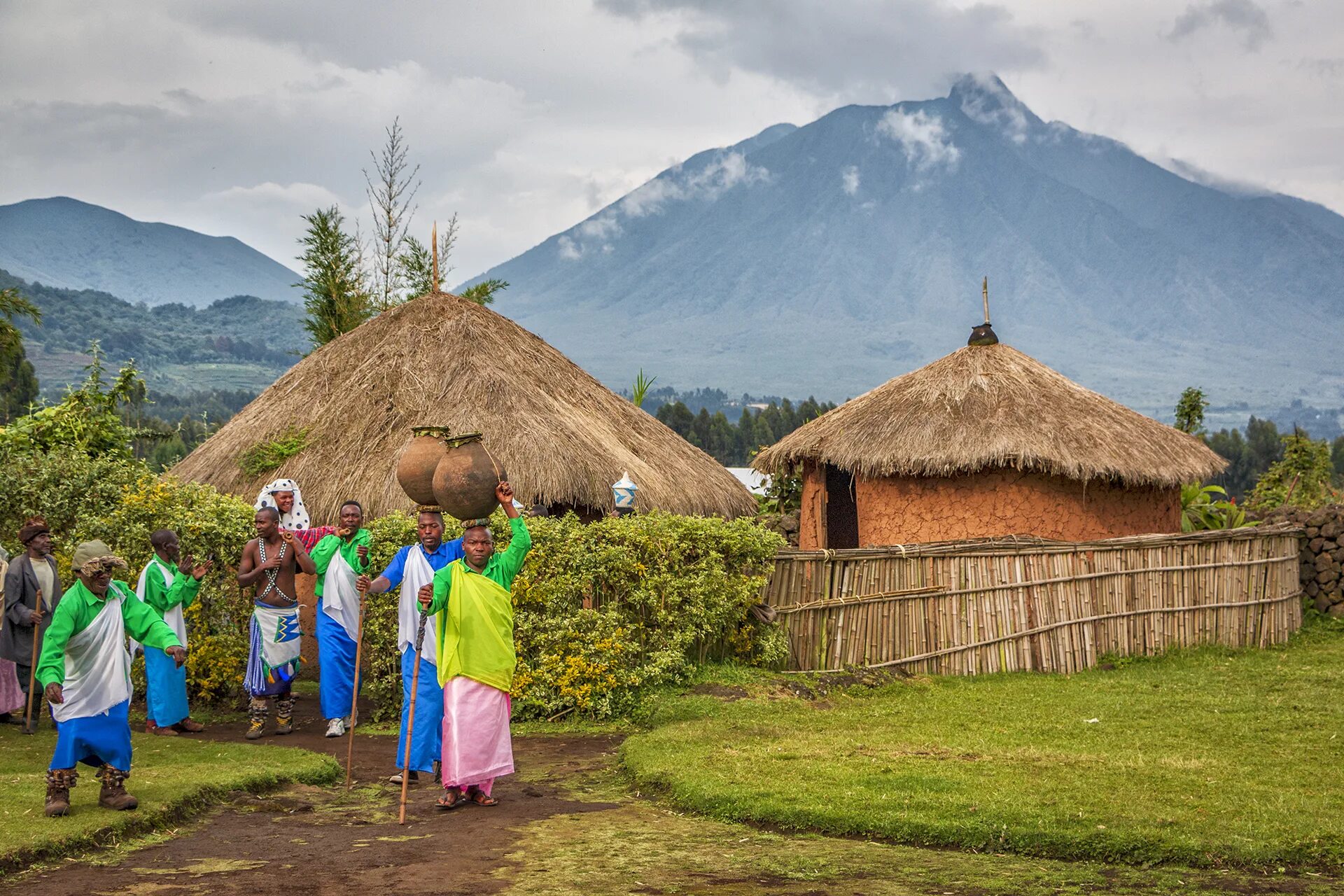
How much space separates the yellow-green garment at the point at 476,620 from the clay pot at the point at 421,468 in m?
0.78

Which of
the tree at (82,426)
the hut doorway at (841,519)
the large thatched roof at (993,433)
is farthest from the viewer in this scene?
the hut doorway at (841,519)

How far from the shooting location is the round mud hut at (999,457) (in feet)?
47.8

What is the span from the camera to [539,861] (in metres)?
5.74

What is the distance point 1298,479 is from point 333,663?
19.3 metres

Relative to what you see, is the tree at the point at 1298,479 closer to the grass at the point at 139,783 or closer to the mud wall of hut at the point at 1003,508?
the mud wall of hut at the point at 1003,508

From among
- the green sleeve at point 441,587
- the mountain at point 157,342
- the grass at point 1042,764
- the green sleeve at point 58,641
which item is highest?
the mountain at point 157,342

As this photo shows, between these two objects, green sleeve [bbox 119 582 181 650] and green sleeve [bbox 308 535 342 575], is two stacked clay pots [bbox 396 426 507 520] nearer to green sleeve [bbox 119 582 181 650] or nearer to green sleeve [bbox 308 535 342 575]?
green sleeve [bbox 119 582 181 650]

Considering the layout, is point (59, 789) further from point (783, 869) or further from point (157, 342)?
point (157, 342)

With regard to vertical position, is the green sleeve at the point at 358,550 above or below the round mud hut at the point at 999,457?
below

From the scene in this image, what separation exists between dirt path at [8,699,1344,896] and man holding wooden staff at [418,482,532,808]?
0.23m

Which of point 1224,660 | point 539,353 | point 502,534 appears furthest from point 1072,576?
point 539,353

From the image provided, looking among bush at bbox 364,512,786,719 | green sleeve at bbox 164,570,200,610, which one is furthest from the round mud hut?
green sleeve at bbox 164,570,200,610

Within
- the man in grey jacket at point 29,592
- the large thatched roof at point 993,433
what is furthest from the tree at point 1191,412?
the man in grey jacket at point 29,592

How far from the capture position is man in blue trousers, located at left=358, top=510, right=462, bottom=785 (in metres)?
7.45
